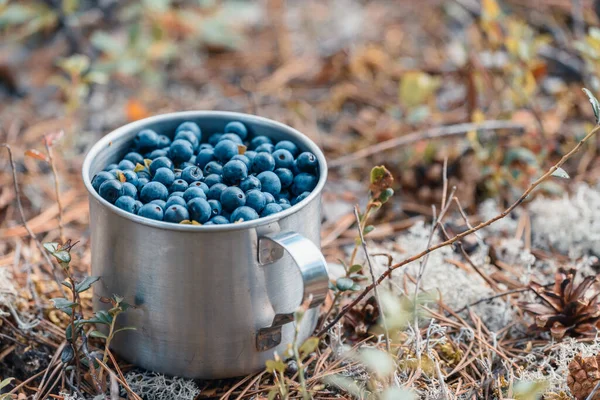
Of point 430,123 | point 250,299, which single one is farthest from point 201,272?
point 430,123

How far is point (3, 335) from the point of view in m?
1.32

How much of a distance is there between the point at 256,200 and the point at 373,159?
0.98 metres

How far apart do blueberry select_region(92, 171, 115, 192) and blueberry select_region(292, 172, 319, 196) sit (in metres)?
0.34

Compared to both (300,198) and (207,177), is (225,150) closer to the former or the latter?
(207,177)

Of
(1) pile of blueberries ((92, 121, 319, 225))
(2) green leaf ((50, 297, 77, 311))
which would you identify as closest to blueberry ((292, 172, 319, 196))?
(1) pile of blueberries ((92, 121, 319, 225))

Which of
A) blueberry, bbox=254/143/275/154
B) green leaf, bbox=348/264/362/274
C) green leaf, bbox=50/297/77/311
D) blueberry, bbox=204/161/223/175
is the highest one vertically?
blueberry, bbox=254/143/275/154

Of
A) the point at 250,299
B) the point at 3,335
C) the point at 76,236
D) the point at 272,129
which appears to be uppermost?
the point at 272,129

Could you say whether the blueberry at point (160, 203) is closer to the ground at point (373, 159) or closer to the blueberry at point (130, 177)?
the blueberry at point (130, 177)

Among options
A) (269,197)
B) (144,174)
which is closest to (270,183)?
(269,197)

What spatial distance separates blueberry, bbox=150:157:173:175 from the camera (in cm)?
131

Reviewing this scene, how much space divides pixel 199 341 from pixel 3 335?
0.42m

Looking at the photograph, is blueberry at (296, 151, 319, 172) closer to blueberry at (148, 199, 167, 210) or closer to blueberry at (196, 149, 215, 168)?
blueberry at (196, 149, 215, 168)

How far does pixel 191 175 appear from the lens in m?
1.29

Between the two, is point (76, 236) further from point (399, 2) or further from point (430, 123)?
point (399, 2)
